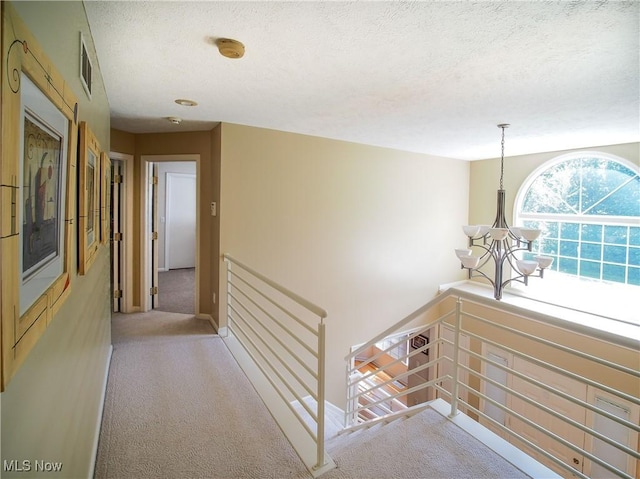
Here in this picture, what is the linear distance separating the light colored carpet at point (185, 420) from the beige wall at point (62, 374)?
0.68 ft

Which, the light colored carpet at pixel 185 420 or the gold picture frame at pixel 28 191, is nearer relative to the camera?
the gold picture frame at pixel 28 191

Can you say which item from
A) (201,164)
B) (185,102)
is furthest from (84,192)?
(201,164)

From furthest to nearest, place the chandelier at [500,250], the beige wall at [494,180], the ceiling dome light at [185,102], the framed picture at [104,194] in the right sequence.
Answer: the beige wall at [494,180]
the chandelier at [500,250]
the ceiling dome light at [185,102]
the framed picture at [104,194]

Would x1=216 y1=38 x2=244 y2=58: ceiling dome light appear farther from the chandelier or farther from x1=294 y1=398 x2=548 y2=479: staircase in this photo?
the chandelier

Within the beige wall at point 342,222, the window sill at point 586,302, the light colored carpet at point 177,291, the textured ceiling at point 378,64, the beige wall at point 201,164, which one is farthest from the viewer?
the light colored carpet at point 177,291

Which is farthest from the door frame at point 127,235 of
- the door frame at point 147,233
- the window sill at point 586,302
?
the window sill at point 586,302

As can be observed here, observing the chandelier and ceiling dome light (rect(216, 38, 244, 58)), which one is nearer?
ceiling dome light (rect(216, 38, 244, 58))

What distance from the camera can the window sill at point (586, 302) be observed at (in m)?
3.84

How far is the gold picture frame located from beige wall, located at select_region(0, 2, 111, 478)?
0.07 meters

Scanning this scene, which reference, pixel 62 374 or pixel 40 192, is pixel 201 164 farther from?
pixel 40 192

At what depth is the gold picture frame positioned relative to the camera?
1.89ft

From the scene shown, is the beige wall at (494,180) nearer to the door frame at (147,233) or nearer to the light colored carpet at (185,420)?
the door frame at (147,233)

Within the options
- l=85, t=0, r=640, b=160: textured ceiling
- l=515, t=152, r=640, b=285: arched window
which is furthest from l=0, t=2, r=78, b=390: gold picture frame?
l=515, t=152, r=640, b=285: arched window

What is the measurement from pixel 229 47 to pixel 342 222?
279 cm
